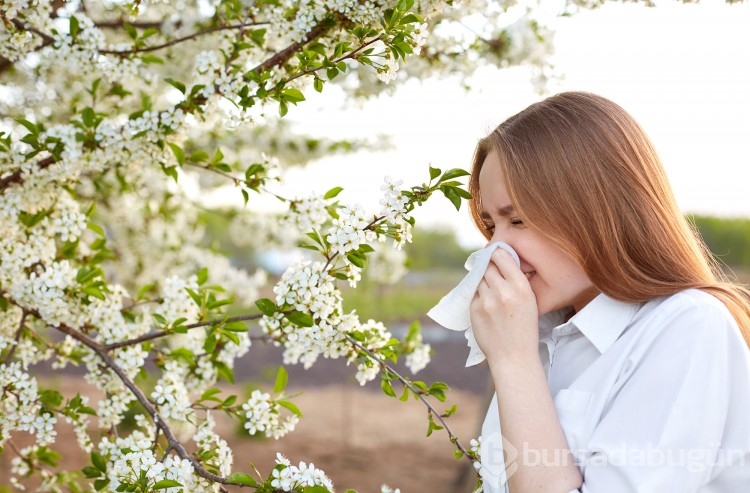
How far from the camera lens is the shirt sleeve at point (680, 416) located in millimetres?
1214

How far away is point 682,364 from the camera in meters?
→ 1.25

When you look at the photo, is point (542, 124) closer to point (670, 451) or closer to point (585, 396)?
point (585, 396)

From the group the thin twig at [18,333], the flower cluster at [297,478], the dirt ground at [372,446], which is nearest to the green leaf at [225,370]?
the thin twig at [18,333]

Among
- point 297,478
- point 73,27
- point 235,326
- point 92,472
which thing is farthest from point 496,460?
point 73,27

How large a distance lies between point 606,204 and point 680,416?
0.46m

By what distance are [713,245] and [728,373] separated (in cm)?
Result: 1678

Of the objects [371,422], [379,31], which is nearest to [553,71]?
[379,31]

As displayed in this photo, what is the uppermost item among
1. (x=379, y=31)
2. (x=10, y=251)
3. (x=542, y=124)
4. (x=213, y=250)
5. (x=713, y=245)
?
(x=713, y=245)

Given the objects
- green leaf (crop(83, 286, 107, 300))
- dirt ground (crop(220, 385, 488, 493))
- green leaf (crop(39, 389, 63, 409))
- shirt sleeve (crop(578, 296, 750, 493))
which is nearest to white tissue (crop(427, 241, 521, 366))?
shirt sleeve (crop(578, 296, 750, 493))

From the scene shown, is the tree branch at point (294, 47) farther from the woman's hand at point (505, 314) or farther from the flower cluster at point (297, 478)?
the flower cluster at point (297, 478)

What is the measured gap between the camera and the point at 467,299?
62.2 inches

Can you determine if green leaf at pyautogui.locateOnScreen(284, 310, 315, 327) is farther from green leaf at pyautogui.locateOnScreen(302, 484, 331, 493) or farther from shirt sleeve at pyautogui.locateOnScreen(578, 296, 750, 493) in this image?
shirt sleeve at pyautogui.locateOnScreen(578, 296, 750, 493)

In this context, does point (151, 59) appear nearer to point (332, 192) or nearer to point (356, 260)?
point (332, 192)

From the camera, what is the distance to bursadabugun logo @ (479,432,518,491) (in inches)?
52.7
